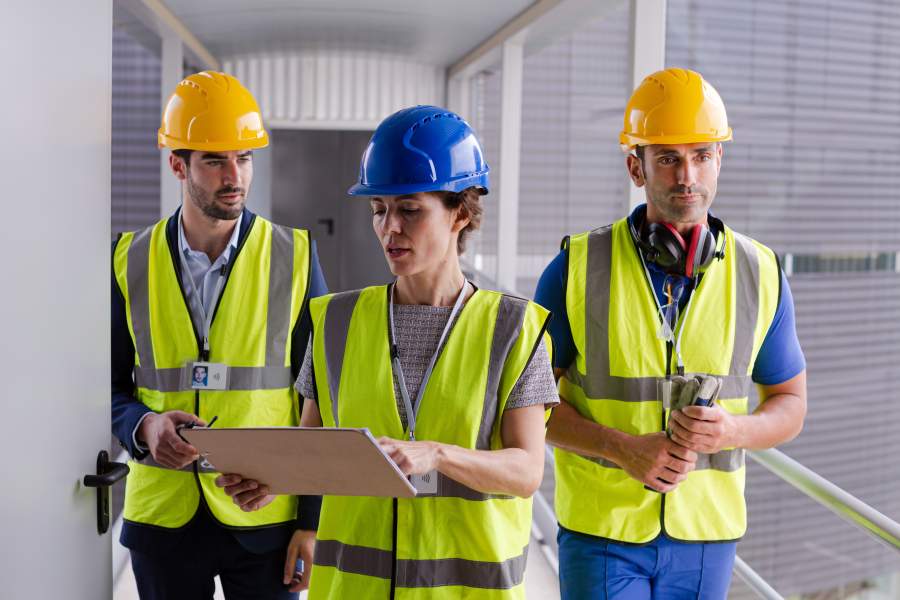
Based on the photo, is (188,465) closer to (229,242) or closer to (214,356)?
(214,356)

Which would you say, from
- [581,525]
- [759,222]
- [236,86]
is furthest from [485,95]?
[759,222]

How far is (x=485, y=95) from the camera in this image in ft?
28.1

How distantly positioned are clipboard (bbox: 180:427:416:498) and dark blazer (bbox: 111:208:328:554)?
0.71 meters

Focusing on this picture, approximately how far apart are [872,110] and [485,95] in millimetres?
20904

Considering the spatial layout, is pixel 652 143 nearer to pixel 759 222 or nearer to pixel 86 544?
pixel 86 544

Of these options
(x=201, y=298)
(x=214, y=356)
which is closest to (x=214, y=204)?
(x=201, y=298)

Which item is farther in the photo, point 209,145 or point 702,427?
point 209,145

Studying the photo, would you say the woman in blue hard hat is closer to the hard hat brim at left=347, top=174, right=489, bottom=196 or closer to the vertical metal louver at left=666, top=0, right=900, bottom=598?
the hard hat brim at left=347, top=174, right=489, bottom=196

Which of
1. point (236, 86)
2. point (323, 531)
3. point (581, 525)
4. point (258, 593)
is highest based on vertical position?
point (236, 86)

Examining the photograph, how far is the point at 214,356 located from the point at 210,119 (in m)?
0.59

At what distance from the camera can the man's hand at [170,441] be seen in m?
1.85

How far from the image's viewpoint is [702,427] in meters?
1.68

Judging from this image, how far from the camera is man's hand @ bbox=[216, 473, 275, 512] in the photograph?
4.25 ft

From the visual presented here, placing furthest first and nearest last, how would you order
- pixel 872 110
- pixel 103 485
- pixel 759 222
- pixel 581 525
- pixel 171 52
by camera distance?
pixel 759 222 < pixel 872 110 < pixel 171 52 < pixel 581 525 < pixel 103 485
